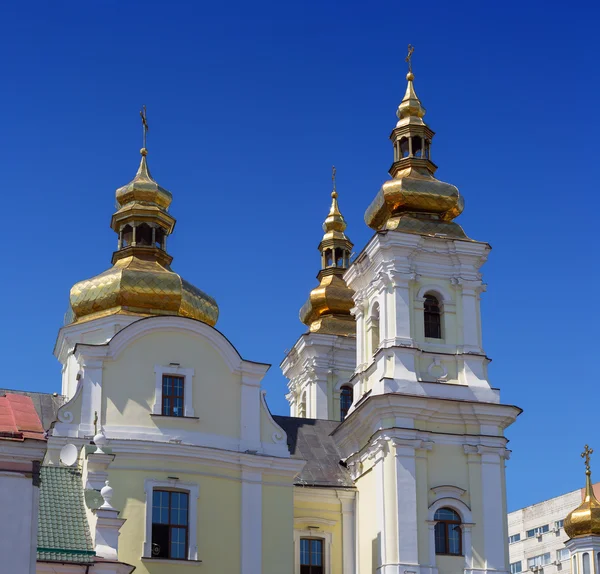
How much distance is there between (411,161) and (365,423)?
714 cm

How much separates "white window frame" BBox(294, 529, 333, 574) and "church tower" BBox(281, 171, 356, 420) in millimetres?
7483

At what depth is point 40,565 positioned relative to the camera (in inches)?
746


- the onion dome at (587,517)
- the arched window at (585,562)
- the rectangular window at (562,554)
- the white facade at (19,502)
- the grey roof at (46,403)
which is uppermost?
the rectangular window at (562,554)

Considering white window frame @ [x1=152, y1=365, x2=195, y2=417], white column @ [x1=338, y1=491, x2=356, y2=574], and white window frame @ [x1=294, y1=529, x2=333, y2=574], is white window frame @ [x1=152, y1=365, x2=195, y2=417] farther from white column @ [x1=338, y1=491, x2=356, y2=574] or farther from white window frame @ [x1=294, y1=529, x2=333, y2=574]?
white column @ [x1=338, y1=491, x2=356, y2=574]

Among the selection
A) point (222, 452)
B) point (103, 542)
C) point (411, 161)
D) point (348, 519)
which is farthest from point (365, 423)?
point (103, 542)

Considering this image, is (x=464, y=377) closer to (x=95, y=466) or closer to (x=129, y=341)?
(x=129, y=341)

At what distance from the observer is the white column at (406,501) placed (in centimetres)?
2606

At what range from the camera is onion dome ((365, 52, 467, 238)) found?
29.9m

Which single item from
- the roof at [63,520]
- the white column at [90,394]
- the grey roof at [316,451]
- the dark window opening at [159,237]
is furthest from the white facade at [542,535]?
the roof at [63,520]

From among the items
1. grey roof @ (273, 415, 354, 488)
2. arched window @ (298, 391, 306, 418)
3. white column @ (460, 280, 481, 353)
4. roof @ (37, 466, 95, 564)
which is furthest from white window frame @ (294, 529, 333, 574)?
arched window @ (298, 391, 306, 418)

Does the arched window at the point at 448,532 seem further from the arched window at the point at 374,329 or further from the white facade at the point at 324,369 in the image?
the white facade at the point at 324,369

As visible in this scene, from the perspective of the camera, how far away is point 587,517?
37.1m

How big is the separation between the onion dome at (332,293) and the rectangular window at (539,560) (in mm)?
26173

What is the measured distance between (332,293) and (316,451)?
8354 millimetres
